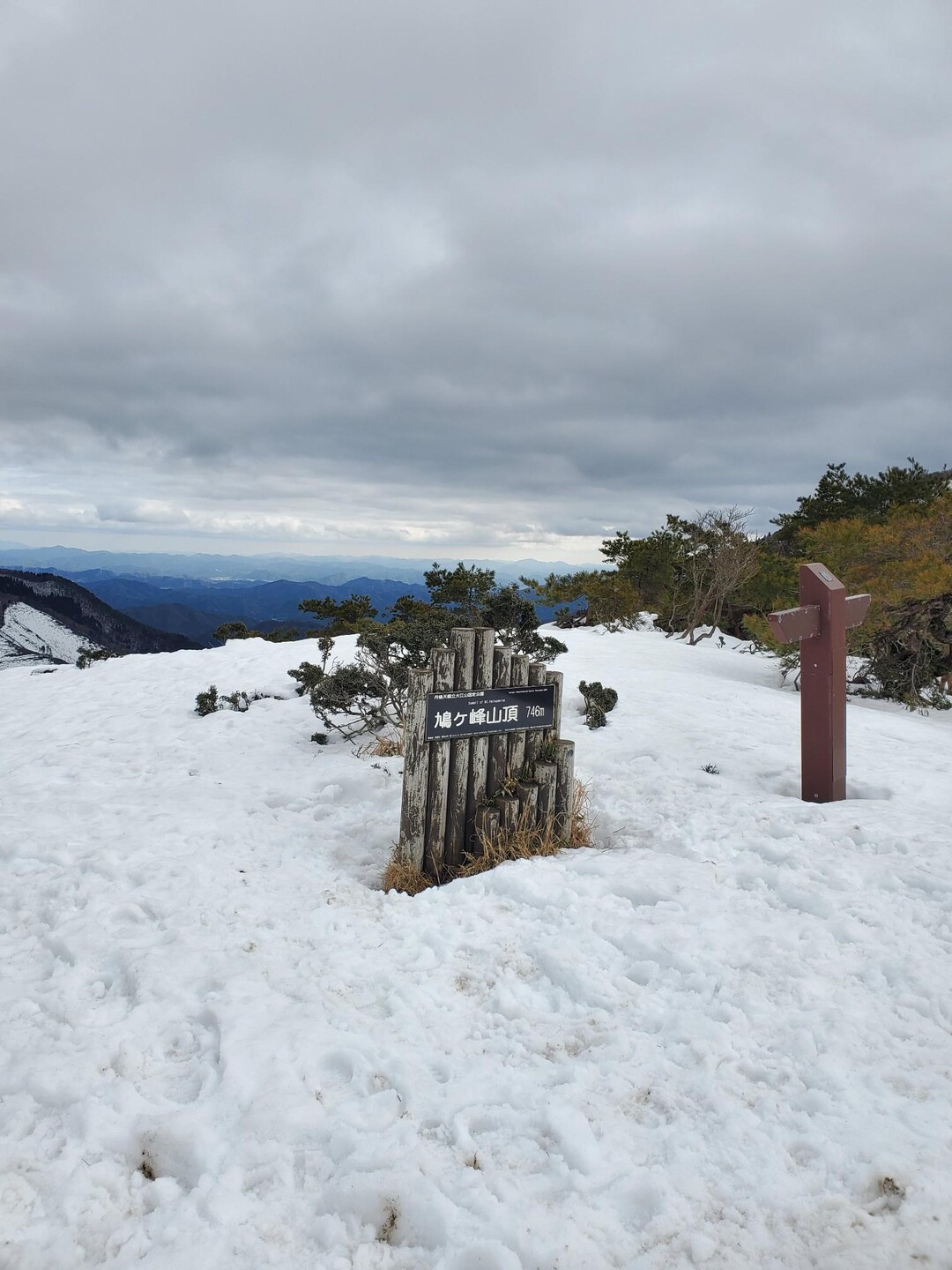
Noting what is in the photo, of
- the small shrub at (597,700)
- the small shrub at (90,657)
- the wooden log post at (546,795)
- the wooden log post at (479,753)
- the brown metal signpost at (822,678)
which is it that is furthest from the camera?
the small shrub at (90,657)

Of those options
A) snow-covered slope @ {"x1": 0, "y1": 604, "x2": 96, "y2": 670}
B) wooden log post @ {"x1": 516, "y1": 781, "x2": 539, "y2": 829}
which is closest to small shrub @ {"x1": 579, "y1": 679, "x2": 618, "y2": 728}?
wooden log post @ {"x1": 516, "y1": 781, "x2": 539, "y2": 829}

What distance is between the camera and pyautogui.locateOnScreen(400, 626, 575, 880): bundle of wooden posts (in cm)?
461

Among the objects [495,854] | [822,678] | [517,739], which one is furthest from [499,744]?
[822,678]

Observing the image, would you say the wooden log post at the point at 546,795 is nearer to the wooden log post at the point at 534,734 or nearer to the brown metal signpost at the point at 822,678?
the wooden log post at the point at 534,734

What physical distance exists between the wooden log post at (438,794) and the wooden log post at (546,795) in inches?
29.0

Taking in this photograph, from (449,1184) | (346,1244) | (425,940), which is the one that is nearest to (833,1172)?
(449,1184)

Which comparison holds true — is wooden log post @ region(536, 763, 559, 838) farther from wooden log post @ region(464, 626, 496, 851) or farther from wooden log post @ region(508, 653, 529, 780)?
wooden log post @ region(464, 626, 496, 851)

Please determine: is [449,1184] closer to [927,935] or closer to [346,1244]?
[346,1244]

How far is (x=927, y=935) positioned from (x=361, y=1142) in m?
3.13

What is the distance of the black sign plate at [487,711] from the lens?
4.61 meters

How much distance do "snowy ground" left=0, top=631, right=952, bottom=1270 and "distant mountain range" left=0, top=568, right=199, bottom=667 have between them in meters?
11.4

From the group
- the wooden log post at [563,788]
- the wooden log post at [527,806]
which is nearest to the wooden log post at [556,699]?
the wooden log post at [563,788]

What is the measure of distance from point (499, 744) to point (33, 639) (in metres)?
25.1

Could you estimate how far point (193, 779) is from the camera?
6641 mm
